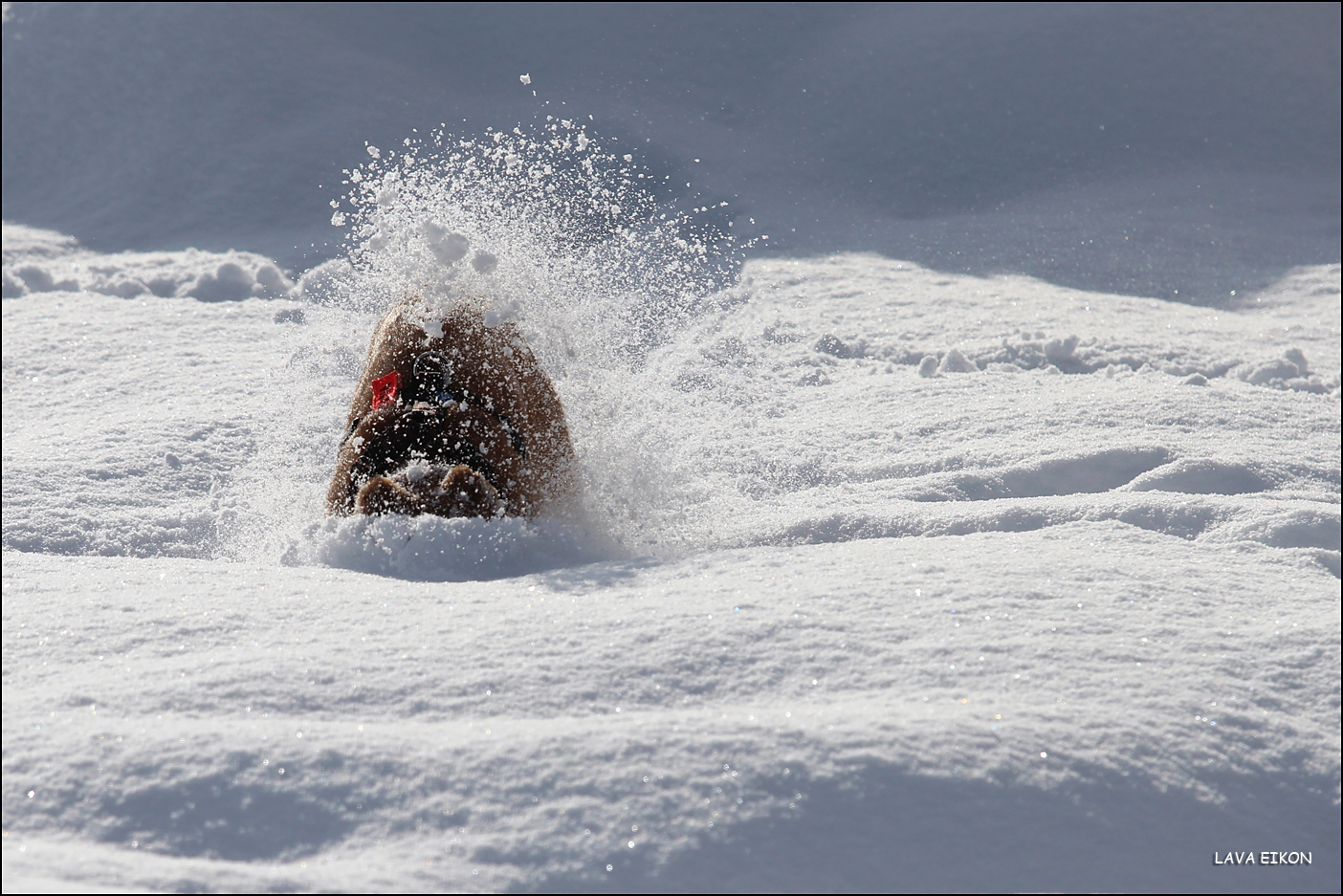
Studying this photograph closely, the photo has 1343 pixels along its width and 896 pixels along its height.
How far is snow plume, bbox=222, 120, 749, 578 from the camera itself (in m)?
2.40

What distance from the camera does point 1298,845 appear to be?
48.8 inches

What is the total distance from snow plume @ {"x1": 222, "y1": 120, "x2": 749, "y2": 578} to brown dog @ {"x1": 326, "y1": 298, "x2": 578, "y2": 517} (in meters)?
0.07

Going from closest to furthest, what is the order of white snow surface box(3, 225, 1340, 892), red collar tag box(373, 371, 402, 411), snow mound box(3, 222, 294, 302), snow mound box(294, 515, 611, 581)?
white snow surface box(3, 225, 1340, 892), snow mound box(294, 515, 611, 581), red collar tag box(373, 371, 402, 411), snow mound box(3, 222, 294, 302)

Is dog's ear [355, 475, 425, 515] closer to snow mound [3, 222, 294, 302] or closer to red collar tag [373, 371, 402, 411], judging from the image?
red collar tag [373, 371, 402, 411]

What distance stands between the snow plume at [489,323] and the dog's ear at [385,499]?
0.17 feet

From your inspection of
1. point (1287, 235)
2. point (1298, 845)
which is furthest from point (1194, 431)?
point (1287, 235)

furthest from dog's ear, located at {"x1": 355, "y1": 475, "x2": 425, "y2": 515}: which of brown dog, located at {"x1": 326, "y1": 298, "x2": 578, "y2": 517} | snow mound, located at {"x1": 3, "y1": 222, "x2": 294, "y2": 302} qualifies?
snow mound, located at {"x1": 3, "y1": 222, "x2": 294, "y2": 302}

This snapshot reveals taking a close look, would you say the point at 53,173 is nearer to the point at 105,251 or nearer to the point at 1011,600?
the point at 105,251

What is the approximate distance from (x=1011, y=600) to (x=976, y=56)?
704 cm

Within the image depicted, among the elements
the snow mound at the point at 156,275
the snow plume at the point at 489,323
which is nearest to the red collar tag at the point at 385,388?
the snow plume at the point at 489,323

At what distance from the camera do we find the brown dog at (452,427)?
6.75ft

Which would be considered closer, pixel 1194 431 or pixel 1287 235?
pixel 1194 431

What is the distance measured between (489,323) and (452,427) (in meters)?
0.35

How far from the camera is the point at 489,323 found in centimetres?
248
